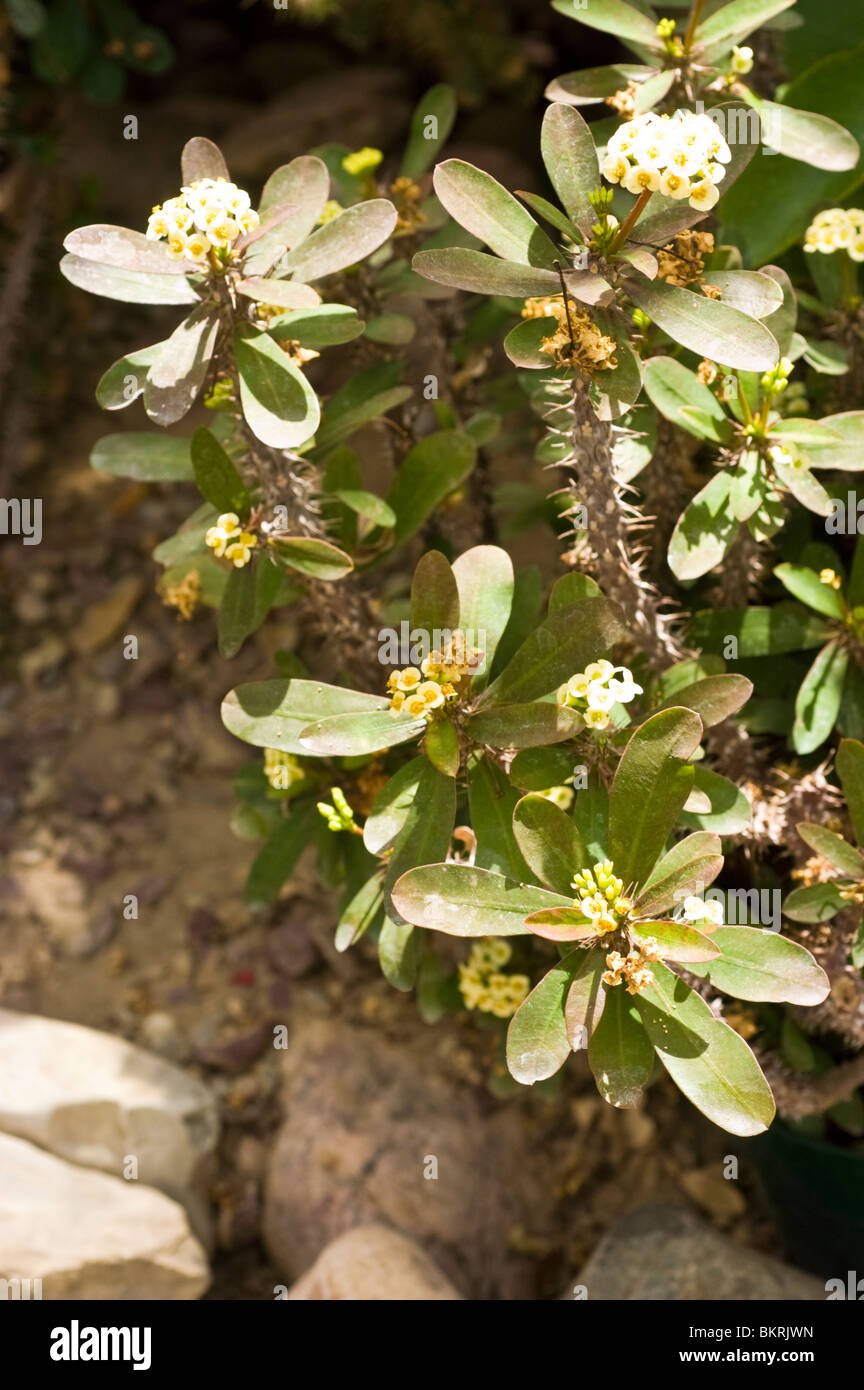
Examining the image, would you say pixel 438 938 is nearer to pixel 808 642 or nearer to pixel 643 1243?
pixel 643 1243

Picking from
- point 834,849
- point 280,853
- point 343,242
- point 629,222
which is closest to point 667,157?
point 629,222

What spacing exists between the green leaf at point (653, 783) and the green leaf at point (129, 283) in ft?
2.32

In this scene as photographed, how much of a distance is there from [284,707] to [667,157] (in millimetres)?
722

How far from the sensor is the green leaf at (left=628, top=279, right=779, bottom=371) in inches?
48.2

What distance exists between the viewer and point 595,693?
1.30 metres

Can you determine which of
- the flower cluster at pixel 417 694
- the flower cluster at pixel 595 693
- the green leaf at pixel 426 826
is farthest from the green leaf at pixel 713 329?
the green leaf at pixel 426 826

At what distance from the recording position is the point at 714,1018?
124 cm

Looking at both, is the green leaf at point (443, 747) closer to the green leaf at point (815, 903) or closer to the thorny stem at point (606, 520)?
the thorny stem at point (606, 520)

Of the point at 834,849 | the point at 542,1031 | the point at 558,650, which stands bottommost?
the point at 542,1031

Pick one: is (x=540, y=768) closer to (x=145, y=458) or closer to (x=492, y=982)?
(x=492, y=982)

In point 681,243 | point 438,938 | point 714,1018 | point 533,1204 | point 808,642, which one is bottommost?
point 533,1204

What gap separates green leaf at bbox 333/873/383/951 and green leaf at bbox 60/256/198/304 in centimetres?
76

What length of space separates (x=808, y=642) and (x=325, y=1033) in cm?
127
